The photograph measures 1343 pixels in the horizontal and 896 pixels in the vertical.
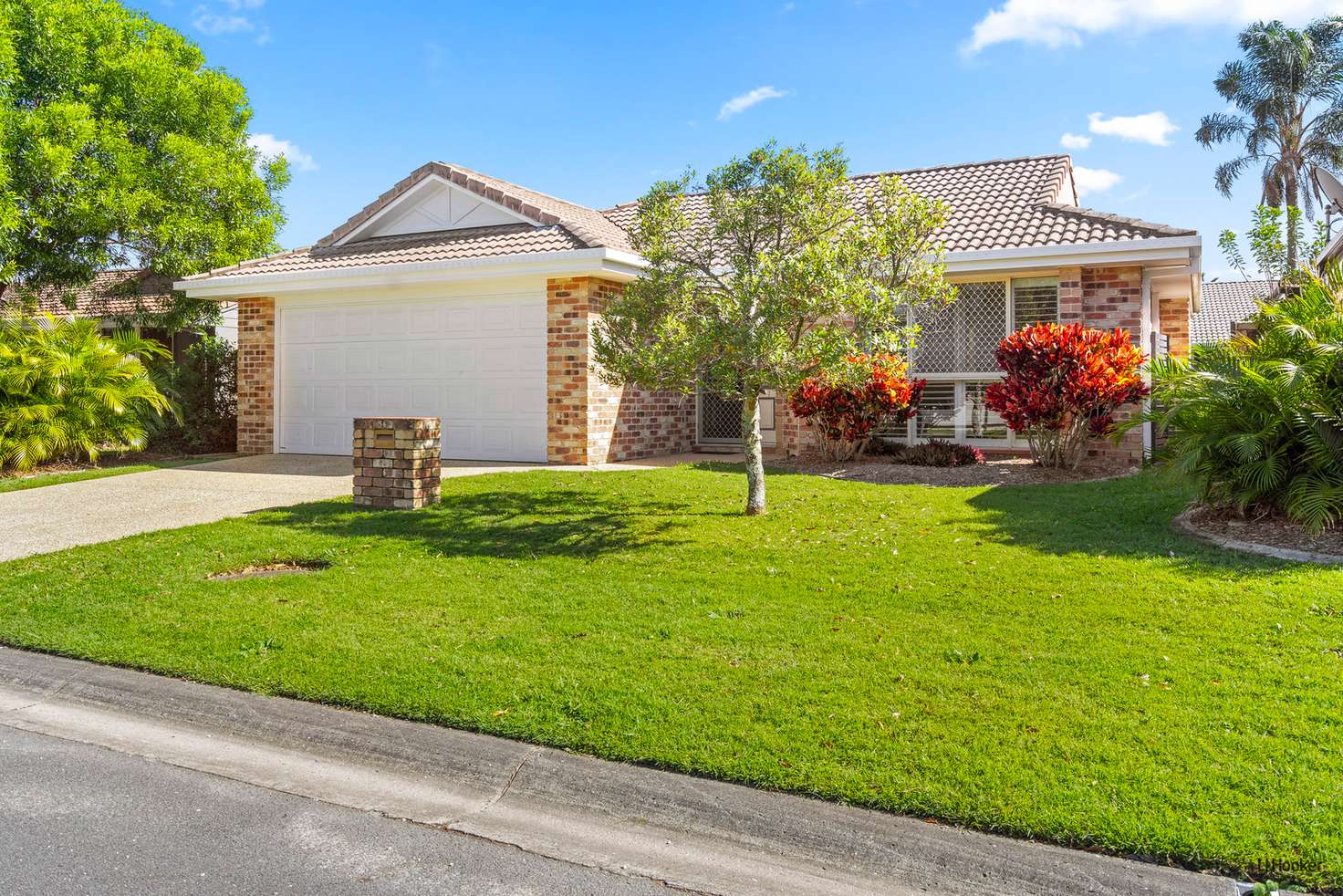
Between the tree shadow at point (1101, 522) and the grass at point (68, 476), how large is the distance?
10.7m

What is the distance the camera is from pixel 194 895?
295 centimetres

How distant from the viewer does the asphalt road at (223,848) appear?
119 inches

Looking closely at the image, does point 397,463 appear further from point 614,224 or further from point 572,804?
point 614,224

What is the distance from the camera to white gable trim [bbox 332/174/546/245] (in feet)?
48.8

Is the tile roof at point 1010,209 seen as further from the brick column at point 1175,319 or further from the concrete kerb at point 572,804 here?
the concrete kerb at point 572,804

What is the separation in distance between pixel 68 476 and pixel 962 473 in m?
11.1

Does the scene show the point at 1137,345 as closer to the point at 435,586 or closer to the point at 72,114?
the point at 435,586

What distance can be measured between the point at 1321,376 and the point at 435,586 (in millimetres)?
6821

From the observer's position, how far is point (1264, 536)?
275 inches

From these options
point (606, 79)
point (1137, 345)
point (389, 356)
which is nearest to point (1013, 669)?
point (1137, 345)

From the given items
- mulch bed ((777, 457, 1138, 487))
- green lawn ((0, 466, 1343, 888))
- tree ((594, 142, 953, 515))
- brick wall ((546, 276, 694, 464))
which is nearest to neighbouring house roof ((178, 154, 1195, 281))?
brick wall ((546, 276, 694, 464))

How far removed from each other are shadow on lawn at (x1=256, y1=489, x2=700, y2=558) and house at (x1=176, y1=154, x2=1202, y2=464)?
3.71m

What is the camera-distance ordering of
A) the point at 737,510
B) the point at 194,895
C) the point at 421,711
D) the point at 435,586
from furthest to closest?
the point at 737,510, the point at 435,586, the point at 421,711, the point at 194,895

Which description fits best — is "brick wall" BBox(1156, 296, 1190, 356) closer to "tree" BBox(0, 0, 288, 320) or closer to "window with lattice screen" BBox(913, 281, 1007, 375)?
"window with lattice screen" BBox(913, 281, 1007, 375)
